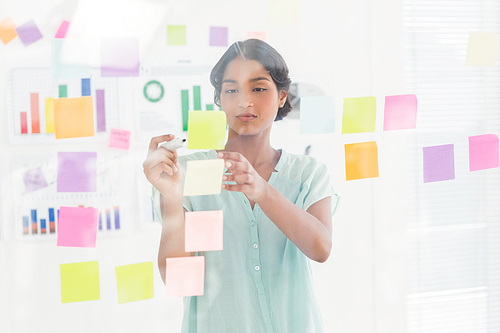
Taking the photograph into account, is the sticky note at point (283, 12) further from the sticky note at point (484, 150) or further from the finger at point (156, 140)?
the sticky note at point (484, 150)

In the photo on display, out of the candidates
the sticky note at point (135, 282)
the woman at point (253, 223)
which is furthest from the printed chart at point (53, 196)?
the woman at point (253, 223)

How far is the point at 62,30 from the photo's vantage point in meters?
0.97

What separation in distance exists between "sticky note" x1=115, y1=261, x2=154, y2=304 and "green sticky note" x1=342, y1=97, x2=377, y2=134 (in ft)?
1.93

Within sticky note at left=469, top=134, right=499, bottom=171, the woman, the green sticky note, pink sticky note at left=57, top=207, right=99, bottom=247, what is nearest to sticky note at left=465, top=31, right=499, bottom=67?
sticky note at left=469, top=134, right=499, bottom=171

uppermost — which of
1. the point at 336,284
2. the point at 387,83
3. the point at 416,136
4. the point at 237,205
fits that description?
the point at 387,83

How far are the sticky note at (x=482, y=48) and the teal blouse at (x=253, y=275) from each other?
0.63m

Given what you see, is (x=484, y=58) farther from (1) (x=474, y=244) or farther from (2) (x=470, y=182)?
(1) (x=474, y=244)

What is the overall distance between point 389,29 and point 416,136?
30 cm

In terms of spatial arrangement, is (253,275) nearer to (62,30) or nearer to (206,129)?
(206,129)

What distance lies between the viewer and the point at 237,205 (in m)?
0.86

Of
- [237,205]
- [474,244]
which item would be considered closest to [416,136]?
[474,244]

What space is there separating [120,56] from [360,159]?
0.63 m

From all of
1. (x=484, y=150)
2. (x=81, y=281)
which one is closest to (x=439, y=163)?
(x=484, y=150)

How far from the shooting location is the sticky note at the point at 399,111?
42.4 inches
